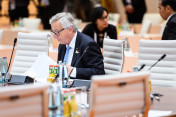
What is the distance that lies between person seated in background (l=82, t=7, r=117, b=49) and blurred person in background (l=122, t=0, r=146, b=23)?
506cm

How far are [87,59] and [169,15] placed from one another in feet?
5.57

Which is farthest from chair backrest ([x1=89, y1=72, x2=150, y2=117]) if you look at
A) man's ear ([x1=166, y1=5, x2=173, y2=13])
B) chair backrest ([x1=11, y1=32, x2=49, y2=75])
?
man's ear ([x1=166, y1=5, x2=173, y2=13])

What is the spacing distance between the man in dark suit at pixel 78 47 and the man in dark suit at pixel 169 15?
1303 millimetres

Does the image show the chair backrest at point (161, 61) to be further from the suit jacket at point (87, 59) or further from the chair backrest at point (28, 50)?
the chair backrest at point (28, 50)

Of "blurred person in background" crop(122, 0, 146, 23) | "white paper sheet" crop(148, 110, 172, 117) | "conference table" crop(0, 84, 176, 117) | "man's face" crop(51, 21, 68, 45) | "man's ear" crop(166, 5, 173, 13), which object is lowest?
"white paper sheet" crop(148, 110, 172, 117)

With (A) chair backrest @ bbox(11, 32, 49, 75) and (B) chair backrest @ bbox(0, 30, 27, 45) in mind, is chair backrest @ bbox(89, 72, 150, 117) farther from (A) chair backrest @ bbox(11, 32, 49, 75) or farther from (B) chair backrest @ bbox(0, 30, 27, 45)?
(B) chair backrest @ bbox(0, 30, 27, 45)

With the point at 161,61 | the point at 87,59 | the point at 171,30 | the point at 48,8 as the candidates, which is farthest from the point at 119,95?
the point at 48,8

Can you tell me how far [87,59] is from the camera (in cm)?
393

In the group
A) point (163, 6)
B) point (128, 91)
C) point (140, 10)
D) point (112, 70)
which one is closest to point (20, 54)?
point (112, 70)

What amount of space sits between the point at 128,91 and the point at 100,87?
8.7 inches

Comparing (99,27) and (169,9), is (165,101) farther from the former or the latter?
(99,27)

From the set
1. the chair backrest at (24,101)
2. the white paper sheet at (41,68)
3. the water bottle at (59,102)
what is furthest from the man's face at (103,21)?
the chair backrest at (24,101)

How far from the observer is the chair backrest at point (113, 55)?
4.52 meters

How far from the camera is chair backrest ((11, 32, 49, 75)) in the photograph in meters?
4.97
